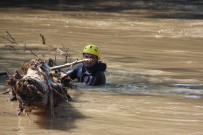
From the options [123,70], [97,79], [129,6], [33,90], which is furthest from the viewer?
[129,6]

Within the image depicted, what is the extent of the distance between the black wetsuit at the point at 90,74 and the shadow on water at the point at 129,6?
57.2ft

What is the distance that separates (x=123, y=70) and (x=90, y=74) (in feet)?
7.23

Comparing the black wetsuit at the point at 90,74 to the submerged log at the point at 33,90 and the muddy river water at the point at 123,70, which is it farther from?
the submerged log at the point at 33,90

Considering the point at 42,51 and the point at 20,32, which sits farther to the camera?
the point at 20,32

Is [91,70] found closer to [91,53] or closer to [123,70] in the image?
[91,53]

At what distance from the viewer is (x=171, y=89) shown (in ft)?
43.1

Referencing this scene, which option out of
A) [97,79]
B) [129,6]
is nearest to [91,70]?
[97,79]

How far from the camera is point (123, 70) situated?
1542 cm

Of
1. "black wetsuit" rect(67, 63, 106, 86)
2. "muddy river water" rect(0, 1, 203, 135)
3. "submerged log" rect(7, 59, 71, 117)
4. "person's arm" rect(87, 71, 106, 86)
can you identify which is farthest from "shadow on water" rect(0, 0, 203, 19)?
"submerged log" rect(7, 59, 71, 117)

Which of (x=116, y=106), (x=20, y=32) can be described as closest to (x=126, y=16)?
(x=20, y=32)

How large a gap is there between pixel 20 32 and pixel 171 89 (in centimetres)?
1055

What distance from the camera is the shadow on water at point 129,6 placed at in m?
32.4

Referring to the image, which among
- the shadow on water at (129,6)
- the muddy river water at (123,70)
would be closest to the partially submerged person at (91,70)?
the muddy river water at (123,70)

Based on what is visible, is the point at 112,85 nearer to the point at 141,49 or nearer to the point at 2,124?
the point at 2,124
